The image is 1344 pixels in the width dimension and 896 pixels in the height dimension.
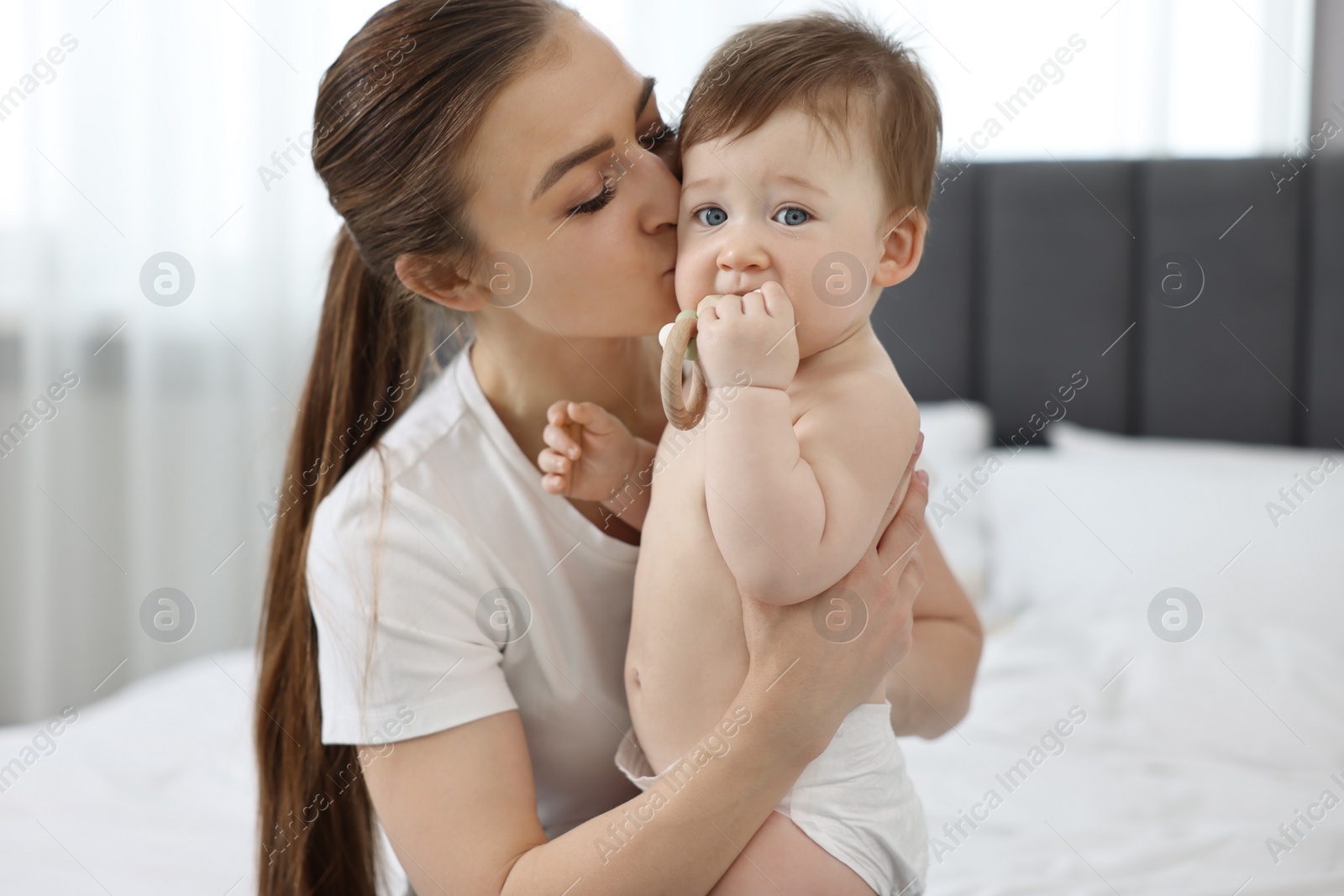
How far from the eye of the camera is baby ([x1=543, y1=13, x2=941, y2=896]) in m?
0.76

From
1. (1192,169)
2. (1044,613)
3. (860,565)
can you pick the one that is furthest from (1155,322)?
(860,565)

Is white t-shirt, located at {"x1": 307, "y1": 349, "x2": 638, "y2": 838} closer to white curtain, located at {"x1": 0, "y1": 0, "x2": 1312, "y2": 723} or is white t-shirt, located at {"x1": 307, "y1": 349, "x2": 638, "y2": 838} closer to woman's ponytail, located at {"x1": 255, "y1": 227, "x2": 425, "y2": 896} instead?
woman's ponytail, located at {"x1": 255, "y1": 227, "x2": 425, "y2": 896}

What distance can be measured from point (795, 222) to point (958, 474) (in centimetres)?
151

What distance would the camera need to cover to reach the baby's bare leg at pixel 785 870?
0.81 metres

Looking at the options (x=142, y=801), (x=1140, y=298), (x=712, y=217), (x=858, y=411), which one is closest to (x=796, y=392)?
(x=858, y=411)

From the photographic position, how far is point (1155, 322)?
90.7 inches

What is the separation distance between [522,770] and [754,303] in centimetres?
46

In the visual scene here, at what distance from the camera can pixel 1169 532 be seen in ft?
6.37

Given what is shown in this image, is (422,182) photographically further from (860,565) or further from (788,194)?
(860,565)

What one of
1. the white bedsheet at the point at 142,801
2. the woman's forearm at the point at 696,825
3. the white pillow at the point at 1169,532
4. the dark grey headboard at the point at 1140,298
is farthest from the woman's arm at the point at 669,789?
the dark grey headboard at the point at 1140,298

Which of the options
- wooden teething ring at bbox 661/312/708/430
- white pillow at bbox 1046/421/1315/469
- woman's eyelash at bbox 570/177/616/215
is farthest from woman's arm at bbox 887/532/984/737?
white pillow at bbox 1046/421/1315/469

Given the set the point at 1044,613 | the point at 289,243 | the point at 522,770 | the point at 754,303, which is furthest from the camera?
the point at 289,243

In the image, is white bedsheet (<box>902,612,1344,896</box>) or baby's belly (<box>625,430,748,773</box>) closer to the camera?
baby's belly (<box>625,430,748,773</box>)

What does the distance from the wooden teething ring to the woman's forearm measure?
0.23m
